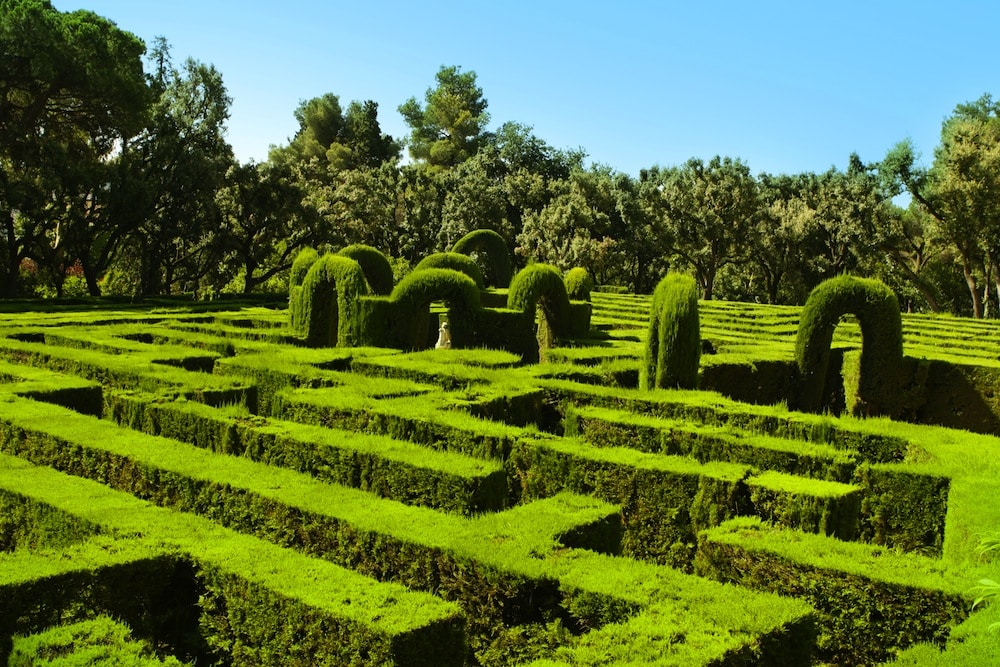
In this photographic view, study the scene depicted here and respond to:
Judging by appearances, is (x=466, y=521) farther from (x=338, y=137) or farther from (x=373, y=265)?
(x=338, y=137)

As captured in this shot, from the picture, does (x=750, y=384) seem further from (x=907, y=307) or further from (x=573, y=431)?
(x=907, y=307)

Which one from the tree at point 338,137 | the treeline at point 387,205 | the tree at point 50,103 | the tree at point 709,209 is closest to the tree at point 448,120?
the tree at point 338,137

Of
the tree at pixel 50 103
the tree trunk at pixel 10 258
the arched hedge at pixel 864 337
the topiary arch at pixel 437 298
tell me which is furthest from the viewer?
the tree trunk at pixel 10 258

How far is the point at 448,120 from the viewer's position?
263 feet

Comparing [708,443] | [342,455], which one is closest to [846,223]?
[708,443]

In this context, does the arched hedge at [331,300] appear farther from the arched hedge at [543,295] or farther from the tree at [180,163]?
the tree at [180,163]

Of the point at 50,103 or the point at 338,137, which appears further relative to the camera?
the point at 338,137

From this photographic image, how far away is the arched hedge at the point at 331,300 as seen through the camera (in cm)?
1745

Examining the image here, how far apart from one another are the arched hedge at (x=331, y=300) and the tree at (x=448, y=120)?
59.6 m

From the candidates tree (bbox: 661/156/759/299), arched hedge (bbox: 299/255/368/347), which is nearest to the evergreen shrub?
arched hedge (bbox: 299/255/368/347)

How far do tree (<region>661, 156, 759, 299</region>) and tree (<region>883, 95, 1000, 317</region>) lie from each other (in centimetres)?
870

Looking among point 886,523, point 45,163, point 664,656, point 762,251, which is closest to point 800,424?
point 886,523

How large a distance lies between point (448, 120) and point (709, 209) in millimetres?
39371

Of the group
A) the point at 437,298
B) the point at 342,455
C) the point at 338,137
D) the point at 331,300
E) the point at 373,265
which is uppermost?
the point at 338,137
